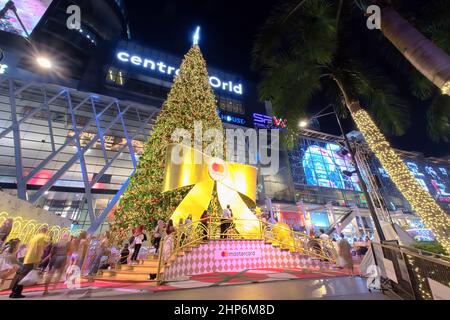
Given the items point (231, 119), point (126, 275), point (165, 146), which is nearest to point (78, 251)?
point (126, 275)

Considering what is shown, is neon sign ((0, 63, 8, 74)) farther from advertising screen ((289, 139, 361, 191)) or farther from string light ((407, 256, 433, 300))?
advertising screen ((289, 139, 361, 191))

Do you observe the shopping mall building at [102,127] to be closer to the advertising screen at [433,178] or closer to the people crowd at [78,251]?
the advertising screen at [433,178]

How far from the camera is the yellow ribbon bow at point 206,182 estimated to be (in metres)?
9.05

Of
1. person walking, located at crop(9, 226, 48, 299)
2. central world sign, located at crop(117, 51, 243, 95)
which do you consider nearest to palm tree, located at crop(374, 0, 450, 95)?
person walking, located at crop(9, 226, 48, 299)

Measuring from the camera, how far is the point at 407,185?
5.47 m

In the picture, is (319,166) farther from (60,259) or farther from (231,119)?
(60,259)

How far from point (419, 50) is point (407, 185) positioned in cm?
343

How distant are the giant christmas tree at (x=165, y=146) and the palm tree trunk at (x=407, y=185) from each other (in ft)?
22.1

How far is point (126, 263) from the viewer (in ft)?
23.5

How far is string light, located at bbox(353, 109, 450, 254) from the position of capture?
15.1 feet

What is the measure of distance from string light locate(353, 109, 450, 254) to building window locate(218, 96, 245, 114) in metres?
24.9

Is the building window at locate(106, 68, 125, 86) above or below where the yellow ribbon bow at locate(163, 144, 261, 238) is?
above
